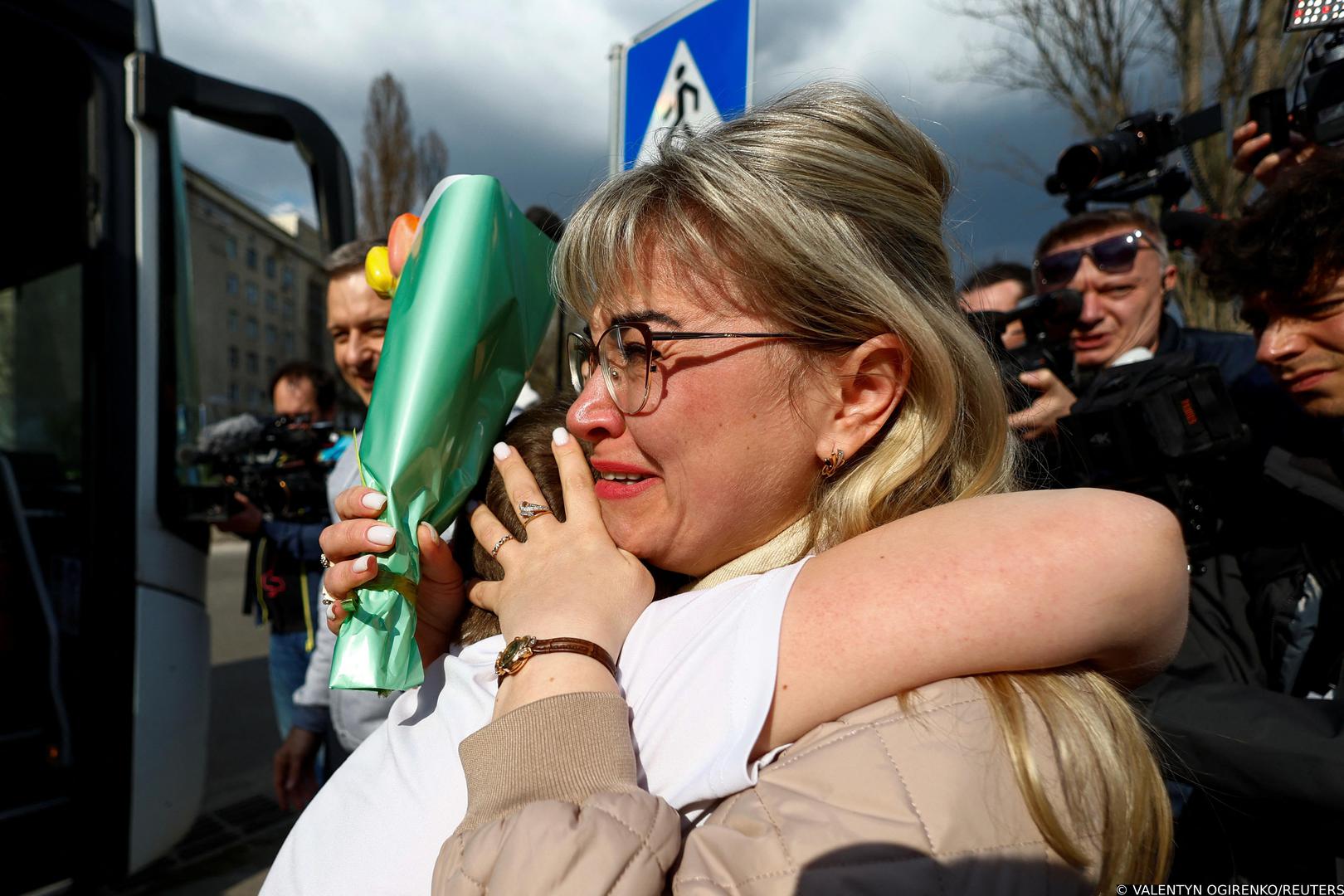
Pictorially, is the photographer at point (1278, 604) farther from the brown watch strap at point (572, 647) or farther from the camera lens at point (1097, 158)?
the brown watch strap at point (572, 647)

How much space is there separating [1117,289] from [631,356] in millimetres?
2172

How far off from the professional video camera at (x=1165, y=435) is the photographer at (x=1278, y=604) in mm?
123

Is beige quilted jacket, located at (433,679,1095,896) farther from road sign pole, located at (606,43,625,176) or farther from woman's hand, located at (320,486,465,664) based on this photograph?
road sign pole, located at (606,43,625,176)

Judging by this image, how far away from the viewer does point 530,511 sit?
1270 mm

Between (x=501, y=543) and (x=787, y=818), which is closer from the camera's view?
(x=787, y=818)

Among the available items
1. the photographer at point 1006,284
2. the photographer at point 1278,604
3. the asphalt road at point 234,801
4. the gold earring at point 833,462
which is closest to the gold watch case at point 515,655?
the gold earring at point 833,462

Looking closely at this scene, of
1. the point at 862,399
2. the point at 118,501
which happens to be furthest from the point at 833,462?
the point at 118,501

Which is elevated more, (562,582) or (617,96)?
(617,96)

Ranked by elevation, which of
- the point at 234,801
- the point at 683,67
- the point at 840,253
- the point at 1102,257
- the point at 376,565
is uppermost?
the point at 683,67

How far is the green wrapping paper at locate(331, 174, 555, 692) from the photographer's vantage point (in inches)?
47.8

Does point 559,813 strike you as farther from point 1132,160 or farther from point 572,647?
point 1132,160

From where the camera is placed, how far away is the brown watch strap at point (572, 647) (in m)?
1.02

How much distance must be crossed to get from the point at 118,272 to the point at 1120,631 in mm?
3261

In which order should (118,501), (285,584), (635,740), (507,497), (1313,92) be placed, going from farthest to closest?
1. (285,584)
2. (118,501)
3. (1313,92)
4. (507,497)
5. (635,740)
